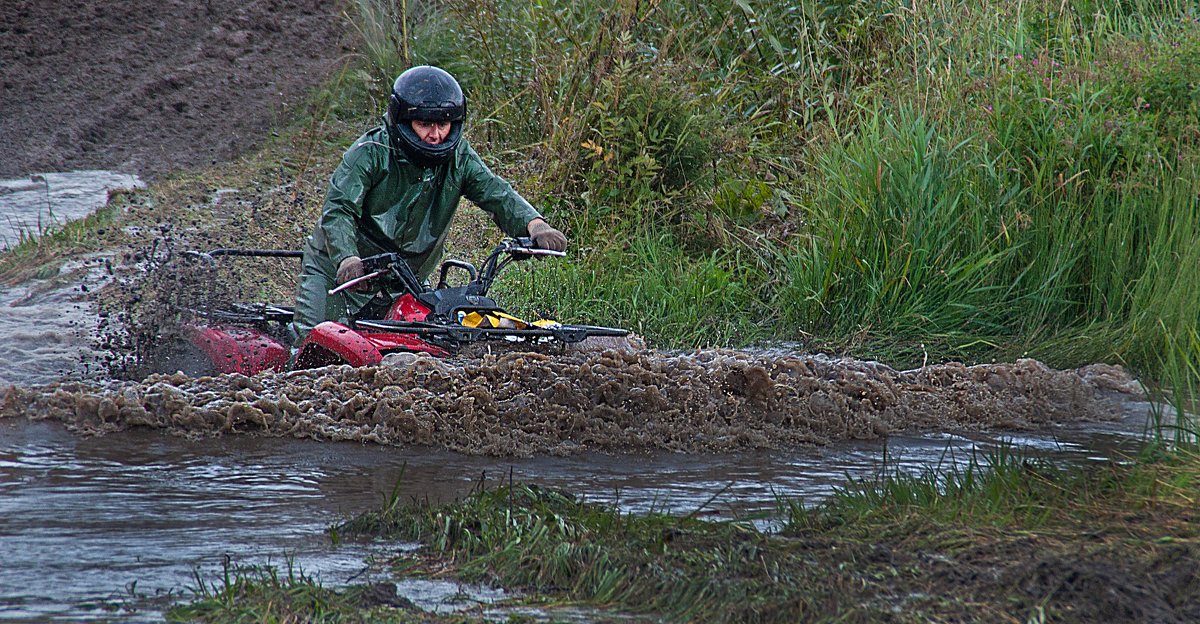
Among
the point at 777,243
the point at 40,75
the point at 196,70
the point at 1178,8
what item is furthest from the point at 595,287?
the point at 40,75

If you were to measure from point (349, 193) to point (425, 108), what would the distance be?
0.61 metres

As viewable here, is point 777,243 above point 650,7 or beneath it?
beneath

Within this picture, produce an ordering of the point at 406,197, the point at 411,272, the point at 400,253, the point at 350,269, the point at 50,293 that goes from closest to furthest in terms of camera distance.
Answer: the point at 350,269 < the point at 411,272 < the point at 406,197 < the point at 400,253 < the point at 50,293

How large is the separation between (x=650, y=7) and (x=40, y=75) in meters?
9.06

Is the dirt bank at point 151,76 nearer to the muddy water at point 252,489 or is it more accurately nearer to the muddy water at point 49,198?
the muddy water at point 49,198

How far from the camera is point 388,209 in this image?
7.53 meters

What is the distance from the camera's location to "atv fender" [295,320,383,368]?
22.4 feet

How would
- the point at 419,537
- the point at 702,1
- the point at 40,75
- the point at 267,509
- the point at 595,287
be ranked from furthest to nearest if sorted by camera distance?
the point at 40,75
the point at 702,1
the point at 595,287
the point at 267,509
the point at 419,537

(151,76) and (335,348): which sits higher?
(151,76)

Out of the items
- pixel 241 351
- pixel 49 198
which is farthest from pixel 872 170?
pixel 49 198

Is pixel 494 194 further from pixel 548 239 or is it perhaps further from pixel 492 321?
pixel 492 321

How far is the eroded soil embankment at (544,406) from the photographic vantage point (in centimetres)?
664

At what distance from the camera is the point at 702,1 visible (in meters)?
11.9

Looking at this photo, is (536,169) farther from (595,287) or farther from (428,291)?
(428,291)
